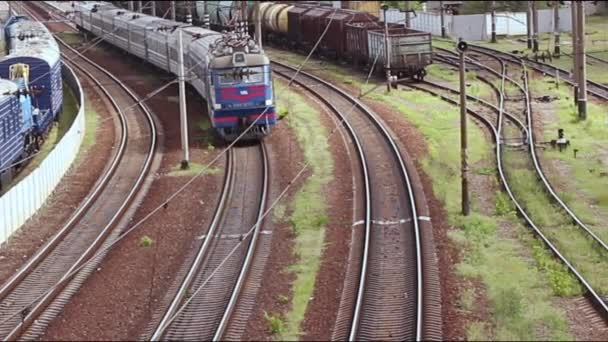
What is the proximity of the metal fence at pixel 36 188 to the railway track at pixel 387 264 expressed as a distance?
8.10 meters

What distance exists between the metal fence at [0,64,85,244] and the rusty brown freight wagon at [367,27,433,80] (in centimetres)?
1621

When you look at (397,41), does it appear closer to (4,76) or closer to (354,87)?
(354,87)

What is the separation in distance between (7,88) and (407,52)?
66.4 ft

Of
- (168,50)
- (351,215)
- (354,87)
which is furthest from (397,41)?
(351,215)

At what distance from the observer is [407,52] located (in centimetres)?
4503

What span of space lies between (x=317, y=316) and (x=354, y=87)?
92.4ft

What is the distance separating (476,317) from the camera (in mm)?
16531

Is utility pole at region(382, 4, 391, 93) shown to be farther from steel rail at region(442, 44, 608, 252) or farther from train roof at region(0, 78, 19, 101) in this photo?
train roof at region(0, 78, 19, 101)

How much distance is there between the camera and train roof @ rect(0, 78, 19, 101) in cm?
2895

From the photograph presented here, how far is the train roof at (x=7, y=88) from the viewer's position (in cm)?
2895

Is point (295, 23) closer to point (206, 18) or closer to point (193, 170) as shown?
point (206, 18)

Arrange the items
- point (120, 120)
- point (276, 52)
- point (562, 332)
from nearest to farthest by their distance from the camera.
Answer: point (562, 332) → point (120, 120) → point (276, 52)

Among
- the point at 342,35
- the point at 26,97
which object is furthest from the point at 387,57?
the point at 26,97

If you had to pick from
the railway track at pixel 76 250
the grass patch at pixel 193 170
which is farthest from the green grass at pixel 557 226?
the railway track at pixel 76 250
